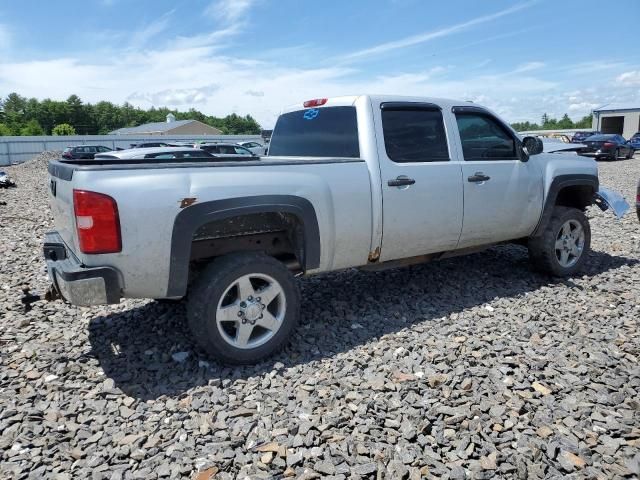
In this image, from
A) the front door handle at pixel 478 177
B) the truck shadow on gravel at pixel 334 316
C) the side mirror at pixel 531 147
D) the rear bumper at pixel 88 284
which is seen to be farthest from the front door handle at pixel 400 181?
the rear bumper at pixel 88 284

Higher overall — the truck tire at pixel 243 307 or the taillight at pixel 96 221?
the taillight at pixel 96 221

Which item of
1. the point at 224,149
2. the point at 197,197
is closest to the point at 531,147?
the point at 197,197

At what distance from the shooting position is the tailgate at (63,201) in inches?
124

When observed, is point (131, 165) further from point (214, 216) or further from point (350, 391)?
point (350, 391)

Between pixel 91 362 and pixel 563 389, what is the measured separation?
3.40 m

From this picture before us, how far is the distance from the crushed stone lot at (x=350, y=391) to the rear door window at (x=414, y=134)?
4.79 feet

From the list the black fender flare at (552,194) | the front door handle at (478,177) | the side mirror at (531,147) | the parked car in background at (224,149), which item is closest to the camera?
the front door handle at (478,177)

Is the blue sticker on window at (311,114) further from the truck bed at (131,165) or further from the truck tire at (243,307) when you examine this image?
the truck tire at (243,307)

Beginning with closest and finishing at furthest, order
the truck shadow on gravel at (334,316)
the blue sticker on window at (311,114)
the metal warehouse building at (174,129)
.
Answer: the truck shadow on gravel at (334,316), the blue sticker on window at (311,114), the metal warehouse building at (174,129)

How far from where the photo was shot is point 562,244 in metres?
5.47

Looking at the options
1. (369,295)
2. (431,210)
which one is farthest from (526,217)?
(369,295)

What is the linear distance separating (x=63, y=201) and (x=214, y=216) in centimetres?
110

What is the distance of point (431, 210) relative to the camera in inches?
169

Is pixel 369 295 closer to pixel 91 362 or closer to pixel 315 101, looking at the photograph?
pixel 315 101
